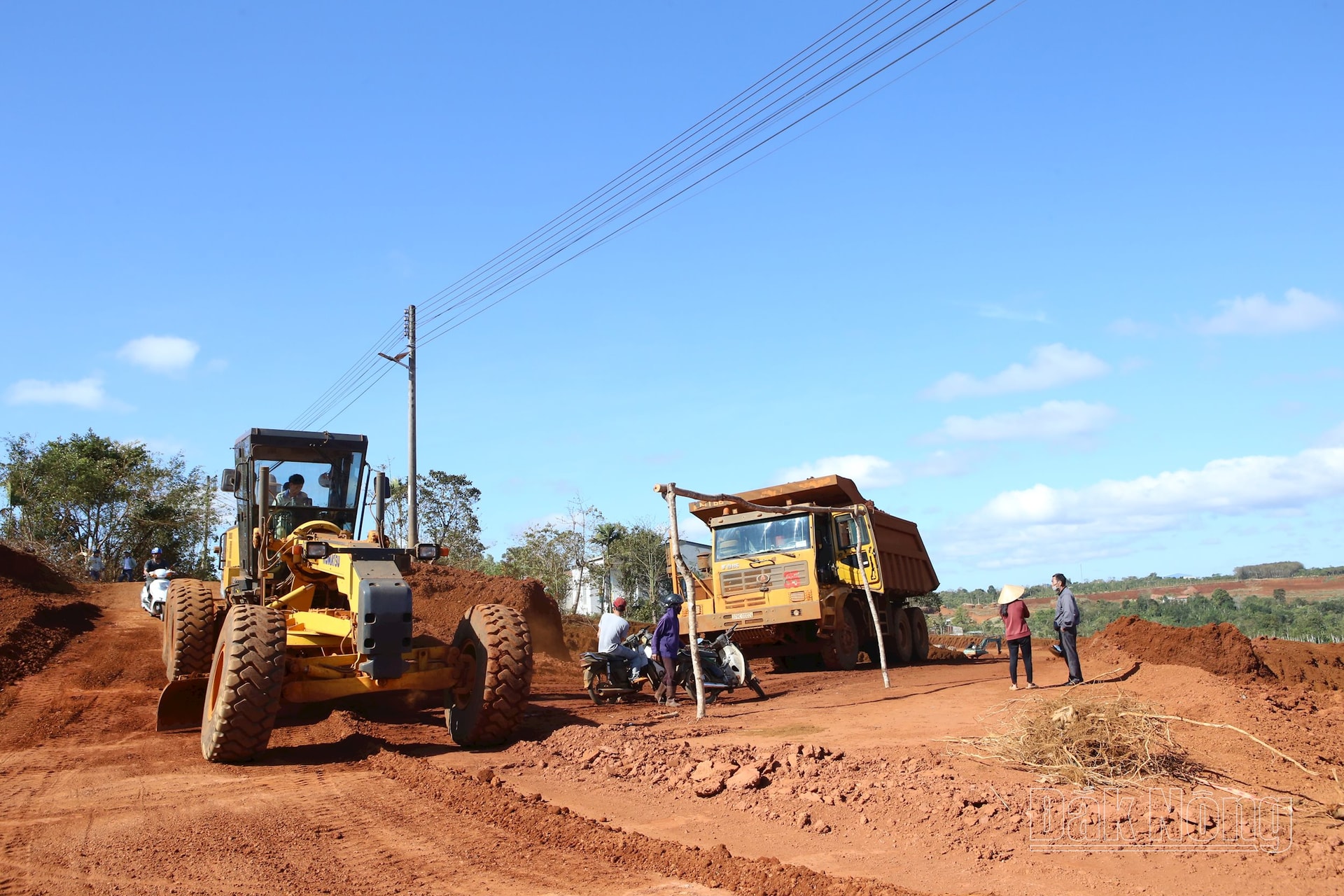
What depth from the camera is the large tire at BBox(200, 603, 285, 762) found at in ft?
24.7

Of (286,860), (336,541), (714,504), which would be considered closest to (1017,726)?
(286,860)

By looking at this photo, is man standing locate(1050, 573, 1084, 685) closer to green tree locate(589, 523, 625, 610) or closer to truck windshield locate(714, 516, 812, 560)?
truck windshield locate(714, 516, 812, 560)

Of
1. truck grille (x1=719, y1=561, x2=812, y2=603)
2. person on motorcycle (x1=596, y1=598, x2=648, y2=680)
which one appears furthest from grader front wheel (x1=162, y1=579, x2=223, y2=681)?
truck grille (x1=719, y1=561, x2=812, y2=603)

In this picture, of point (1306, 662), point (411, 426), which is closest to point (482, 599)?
point (411, 426)

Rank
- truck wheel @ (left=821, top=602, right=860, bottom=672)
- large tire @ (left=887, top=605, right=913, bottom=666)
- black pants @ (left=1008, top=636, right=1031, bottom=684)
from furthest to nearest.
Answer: large tire @ (left=887, top=605, right=913, bottom=666)
truck wheel @ (left=821, top=602, right=860, bottom=672)
black pants @ (left=1008, top=636, right=1031, bottom=684)

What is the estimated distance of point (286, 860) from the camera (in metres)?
5.19

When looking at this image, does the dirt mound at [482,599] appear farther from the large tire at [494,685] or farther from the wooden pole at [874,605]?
the large tire at [494,685]

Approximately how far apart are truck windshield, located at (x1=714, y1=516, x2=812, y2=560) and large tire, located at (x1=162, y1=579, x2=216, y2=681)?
8490 millimetres

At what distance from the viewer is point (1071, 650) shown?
40.6ft

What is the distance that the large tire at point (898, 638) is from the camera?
1877 cm

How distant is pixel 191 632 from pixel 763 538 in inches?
361

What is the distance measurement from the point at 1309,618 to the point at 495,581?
30.2 meters

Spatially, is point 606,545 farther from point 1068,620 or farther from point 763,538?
point 1068,620

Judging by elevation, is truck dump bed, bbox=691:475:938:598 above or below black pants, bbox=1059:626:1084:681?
above
